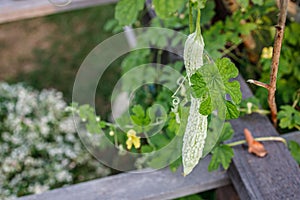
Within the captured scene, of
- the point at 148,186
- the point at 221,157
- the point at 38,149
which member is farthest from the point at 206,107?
the point at 38,149

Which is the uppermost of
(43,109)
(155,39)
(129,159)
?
(43,109)

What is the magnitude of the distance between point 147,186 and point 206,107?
0.48 meters

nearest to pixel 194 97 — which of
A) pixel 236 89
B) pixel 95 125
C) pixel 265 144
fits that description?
pixel 236 89

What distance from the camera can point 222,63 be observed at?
0.77m

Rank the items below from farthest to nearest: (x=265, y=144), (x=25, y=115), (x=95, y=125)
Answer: (x=25, y=115) → (x=95, y=125) → (x=265, y=144)

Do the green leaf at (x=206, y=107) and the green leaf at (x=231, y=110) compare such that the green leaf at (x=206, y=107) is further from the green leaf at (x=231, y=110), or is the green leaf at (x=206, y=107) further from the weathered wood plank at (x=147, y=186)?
the weathered wood plank at (x=147, y=186)

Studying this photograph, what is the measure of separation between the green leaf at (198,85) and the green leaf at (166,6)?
16 cm

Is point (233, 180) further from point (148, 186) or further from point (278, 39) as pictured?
point (278, 39)

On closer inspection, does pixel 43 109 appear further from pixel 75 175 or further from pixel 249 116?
pixel 249 116

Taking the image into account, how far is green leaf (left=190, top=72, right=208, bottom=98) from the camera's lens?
0.71m

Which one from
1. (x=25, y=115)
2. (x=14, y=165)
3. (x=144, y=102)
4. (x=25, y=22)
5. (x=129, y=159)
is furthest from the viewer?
(x=25, y=22)

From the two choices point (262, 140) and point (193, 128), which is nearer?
point (193, 128)

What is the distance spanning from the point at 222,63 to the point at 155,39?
2.37 feet

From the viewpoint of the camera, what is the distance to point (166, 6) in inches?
31.8
